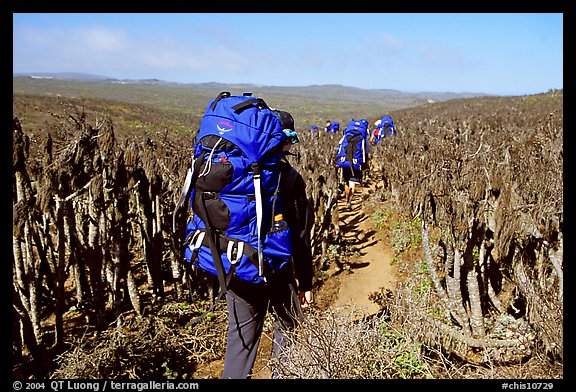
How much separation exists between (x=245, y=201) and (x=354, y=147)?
18.0 feet

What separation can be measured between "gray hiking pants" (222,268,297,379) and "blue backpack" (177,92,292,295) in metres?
0.23

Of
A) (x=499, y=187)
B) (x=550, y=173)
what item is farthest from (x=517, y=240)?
(x=550, y=173)

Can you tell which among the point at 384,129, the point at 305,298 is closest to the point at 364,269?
the point at 305,298

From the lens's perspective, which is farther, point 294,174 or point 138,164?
point 138,164

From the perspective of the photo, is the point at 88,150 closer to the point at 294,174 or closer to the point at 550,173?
the point at 294,174

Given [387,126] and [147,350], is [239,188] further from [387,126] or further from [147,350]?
[387,126]

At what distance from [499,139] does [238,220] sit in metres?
9.02

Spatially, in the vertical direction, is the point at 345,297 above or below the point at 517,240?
below

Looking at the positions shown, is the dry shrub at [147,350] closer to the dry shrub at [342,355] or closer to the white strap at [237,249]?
the dry shrub at [342,355]

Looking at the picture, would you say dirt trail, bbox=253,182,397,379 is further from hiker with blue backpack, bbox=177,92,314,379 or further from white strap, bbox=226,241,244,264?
white strap, bbox=226,241,244,264

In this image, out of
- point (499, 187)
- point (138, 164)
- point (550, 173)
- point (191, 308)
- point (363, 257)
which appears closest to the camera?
point (499, 187)

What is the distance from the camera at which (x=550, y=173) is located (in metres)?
3.78

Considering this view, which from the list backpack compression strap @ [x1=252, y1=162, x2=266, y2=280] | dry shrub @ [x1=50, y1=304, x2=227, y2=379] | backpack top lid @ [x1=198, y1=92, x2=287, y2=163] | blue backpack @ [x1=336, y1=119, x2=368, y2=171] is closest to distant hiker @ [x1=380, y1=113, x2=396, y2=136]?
blue backpack @ [x1=336, y1=119, x2=368, y2=171]

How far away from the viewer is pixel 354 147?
24.1 feet
